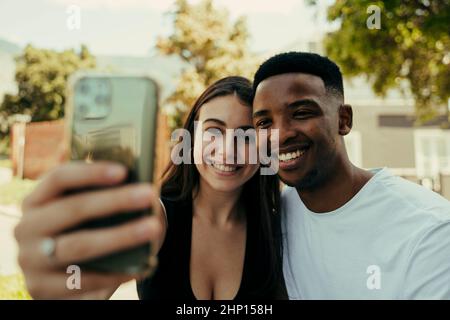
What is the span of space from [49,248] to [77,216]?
8 cm

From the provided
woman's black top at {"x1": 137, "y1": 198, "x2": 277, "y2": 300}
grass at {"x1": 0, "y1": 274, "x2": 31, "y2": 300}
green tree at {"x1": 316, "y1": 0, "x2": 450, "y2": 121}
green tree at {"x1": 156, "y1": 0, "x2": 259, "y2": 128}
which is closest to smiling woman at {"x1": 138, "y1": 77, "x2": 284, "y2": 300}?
woman's black top at {"x1": 137, "y1": 198, "x2": 277, "y2": 300}

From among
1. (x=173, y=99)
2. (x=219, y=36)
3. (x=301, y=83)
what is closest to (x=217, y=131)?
(x=301, y=83)

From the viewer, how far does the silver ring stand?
66 cm

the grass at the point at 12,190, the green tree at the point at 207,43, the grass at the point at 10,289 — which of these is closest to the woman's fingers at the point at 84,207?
the grass at the point at 10,289

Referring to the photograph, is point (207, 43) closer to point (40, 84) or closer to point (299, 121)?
point (40, 84)

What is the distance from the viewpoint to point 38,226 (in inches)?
26.3

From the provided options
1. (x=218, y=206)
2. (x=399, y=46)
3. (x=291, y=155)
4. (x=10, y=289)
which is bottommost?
(x=10, y=289)

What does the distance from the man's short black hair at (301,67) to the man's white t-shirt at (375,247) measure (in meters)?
0.42

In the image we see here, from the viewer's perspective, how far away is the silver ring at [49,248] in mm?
659

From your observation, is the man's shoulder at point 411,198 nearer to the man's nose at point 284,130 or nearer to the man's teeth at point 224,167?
the man's nose at point 284,130

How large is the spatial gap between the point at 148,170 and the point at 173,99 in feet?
32.2

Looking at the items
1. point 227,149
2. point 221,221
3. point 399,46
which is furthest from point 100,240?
point 399,46

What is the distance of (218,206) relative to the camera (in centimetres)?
176

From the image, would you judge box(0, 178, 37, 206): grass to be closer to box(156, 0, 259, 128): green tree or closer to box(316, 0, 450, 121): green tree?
box(156, 0, 259, 128): green tree
